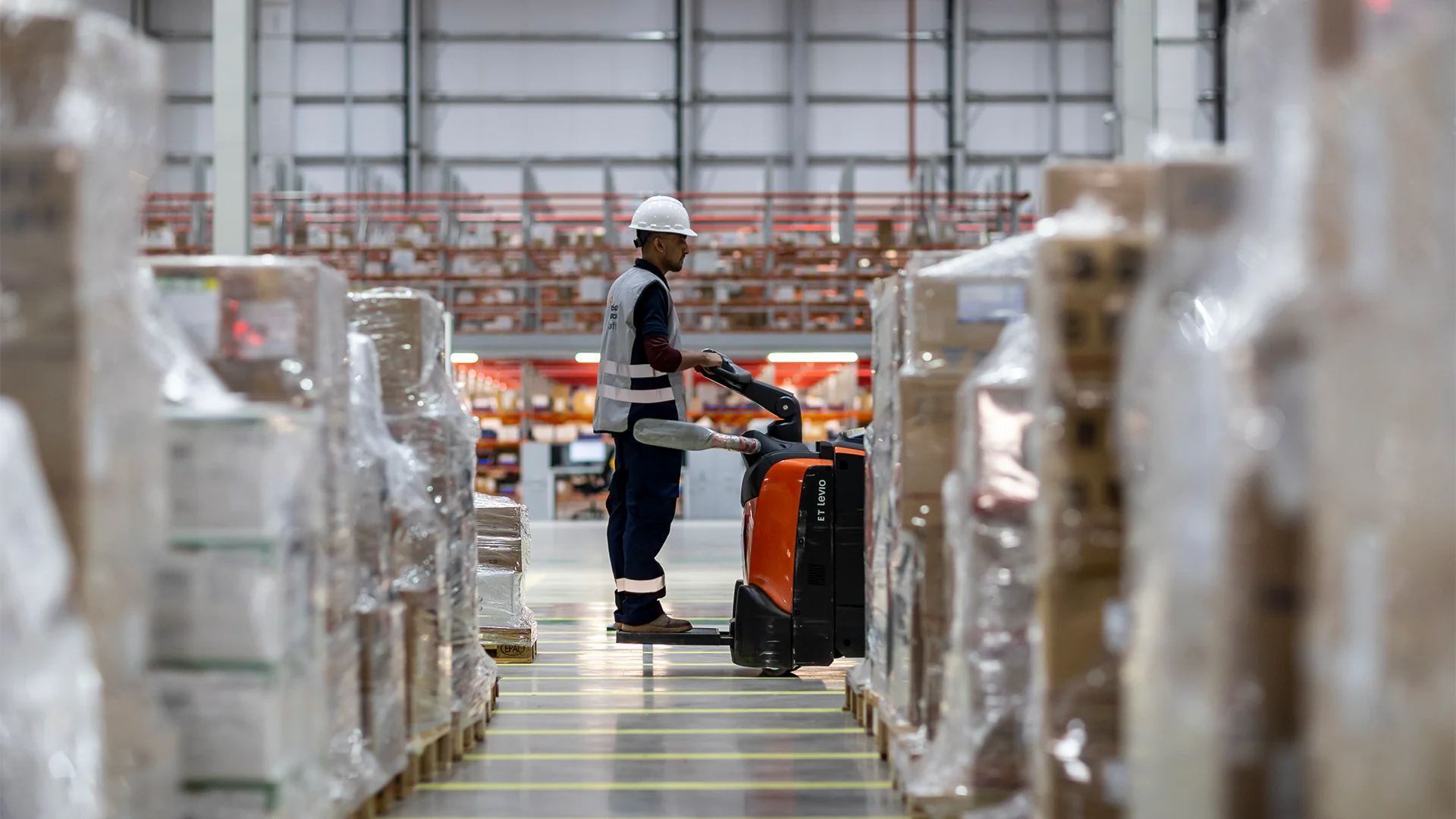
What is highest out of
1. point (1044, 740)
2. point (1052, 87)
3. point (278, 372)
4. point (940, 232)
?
point (1052, 87)

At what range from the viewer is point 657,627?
181 inches

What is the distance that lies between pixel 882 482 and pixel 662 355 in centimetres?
124

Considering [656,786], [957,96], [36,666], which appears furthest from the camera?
[957,96]

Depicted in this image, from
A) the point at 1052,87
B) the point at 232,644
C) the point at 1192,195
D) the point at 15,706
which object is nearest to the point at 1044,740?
the point at 1192,195

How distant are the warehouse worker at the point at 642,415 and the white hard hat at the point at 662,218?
147mm

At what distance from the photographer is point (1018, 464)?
2.46 metres

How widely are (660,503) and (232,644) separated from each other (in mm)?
2518

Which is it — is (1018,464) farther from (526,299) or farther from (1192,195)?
(526,299)

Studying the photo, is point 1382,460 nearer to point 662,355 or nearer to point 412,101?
point 662,355

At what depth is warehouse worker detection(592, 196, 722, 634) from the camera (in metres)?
4.55

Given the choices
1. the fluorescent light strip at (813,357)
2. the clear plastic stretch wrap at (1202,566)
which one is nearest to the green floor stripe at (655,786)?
the clear plastic stretch wrap at (1202,566)

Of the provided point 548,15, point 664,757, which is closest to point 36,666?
point 664,757

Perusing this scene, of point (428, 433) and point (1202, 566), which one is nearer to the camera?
point (1202, 566)

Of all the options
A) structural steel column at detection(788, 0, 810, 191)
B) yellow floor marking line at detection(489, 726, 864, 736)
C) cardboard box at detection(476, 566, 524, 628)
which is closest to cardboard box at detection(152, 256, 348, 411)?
yellow floor marking line at detection(489, 726, 864, 736)
